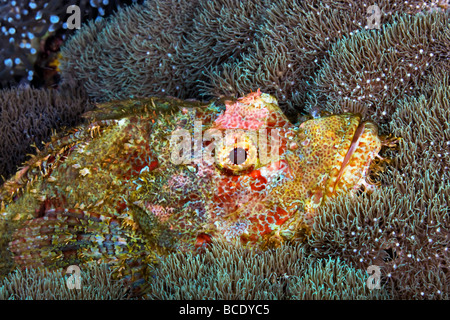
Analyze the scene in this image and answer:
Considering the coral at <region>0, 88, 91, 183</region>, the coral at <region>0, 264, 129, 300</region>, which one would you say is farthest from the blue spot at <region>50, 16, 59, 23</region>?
the coral at <region>0, 264, 129, 300</region>

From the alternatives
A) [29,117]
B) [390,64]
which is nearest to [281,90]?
[390,64]

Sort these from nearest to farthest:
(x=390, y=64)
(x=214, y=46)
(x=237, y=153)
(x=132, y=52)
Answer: (x=237, y=153) → (x=390, y=64) → (x=214, y=46) → (x=132, y=52)

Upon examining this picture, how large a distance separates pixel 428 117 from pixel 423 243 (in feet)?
3.03

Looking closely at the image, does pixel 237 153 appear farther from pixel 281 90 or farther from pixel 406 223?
pixel 281 90

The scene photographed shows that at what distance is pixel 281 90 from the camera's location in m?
3.49

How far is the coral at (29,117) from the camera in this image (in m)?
4.06

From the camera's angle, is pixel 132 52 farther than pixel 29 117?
Yes

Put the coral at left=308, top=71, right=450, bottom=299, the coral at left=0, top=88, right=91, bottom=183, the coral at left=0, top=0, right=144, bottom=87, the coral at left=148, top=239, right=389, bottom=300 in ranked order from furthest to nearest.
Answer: the coral at left=0, top=0, right=144, bottom=87 → the coral at left=0, top=88, right=91, bottom=183 → the coral at left=308, top=71, right=450, bottom=299 → the coral at left=148, top=239, right=389, bottom=300

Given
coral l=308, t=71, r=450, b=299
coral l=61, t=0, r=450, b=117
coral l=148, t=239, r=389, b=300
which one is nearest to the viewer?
coral l=148, t=239, r=389, b=300

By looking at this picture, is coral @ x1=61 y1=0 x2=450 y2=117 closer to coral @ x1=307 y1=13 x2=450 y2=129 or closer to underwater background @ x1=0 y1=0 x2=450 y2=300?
underwater background @ x1=0 y1=0 x2=450 y2=300

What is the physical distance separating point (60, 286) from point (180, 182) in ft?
3.29

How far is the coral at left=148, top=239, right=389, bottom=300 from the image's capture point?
87.5 inches

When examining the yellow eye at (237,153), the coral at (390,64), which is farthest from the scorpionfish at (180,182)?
the coral at (390,64)
